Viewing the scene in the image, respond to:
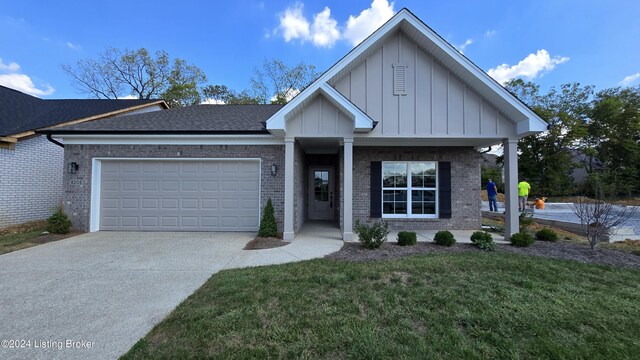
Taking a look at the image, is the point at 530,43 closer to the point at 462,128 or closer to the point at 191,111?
the point at 462,128

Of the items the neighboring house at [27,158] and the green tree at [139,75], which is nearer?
the neighboring house at [27,158]

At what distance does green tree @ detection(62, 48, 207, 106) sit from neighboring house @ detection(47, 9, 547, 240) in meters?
17.6

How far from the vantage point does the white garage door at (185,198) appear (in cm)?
845

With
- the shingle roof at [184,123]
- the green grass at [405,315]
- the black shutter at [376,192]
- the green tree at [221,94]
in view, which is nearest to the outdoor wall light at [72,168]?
the shingle roof at [184,123]

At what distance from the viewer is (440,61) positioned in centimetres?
747

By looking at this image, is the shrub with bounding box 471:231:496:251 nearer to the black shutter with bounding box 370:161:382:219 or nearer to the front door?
the black shutter with bounding box 370:161:382:219

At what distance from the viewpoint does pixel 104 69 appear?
23422mm

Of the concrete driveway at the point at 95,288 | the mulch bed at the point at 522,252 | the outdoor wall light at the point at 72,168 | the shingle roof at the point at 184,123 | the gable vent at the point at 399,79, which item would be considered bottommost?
the concrete driveway at the point at 95,288

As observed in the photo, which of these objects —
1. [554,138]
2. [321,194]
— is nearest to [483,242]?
[321,194]

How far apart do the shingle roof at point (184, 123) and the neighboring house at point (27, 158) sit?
264cm

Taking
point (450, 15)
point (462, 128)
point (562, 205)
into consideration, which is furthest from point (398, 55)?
point (562, 205)

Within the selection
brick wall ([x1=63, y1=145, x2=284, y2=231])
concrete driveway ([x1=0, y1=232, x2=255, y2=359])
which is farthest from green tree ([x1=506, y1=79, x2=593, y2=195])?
concrete driveway ([x1=0, y1=232, x2=255, y2=359])

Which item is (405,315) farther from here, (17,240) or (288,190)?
(17,240)

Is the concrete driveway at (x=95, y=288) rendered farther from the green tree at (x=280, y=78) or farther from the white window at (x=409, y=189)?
the green tree at (x=280, y=78)
